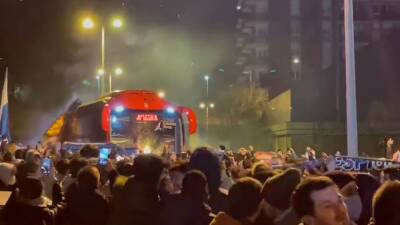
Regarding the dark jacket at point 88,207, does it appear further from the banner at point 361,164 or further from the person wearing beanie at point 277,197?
the banner at point 361,164

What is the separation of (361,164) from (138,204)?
18.5ft

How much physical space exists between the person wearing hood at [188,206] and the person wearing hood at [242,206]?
3.05 ft

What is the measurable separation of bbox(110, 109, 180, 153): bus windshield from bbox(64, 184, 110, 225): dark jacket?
13.1m

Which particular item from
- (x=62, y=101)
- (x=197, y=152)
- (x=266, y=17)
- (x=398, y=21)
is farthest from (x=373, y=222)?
(x=266, y=17)

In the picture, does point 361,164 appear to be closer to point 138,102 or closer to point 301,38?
point 138,102

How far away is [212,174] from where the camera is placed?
262 inches

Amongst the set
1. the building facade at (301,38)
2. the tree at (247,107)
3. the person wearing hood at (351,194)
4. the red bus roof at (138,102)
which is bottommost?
the person wearing hood at (351,194)

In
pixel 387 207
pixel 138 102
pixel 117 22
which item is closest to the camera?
pixel 387 207

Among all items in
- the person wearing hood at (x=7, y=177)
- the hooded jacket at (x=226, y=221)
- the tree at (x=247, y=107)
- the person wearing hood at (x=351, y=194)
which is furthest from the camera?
the tree at (x=247, y=107)

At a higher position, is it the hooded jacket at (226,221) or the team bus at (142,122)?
the team bus at (142,122)

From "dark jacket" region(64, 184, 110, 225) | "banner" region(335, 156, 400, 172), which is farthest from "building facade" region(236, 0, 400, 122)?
"dark jacket" region(64, 184, 110, 225)

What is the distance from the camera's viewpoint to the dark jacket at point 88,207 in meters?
6.49

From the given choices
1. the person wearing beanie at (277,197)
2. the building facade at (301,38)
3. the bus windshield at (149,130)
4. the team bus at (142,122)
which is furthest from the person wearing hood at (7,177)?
the building facade at (301,38)

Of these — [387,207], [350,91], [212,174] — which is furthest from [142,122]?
[387,207]
